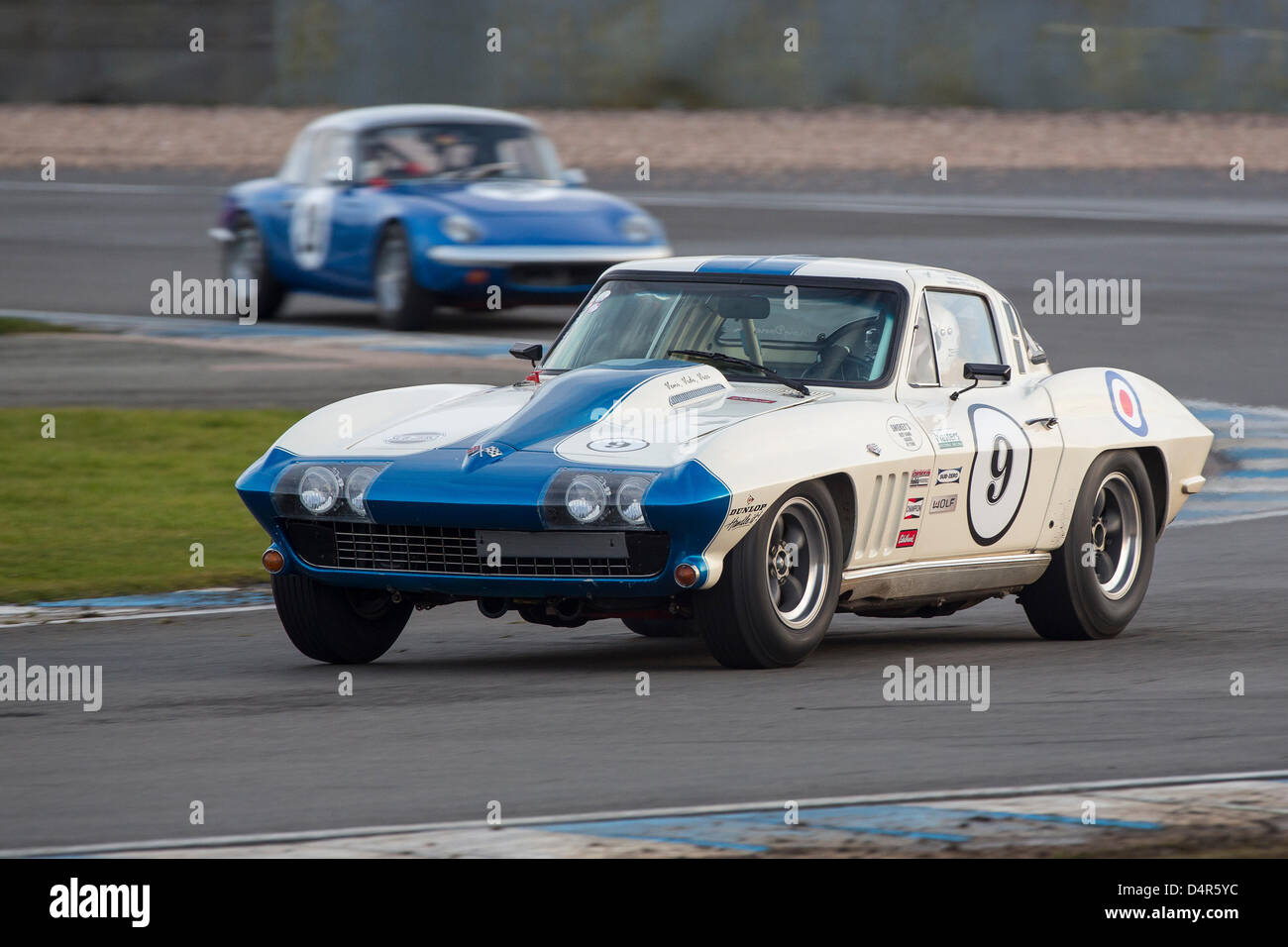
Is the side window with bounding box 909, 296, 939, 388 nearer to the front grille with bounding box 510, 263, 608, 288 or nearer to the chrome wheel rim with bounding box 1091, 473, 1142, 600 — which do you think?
the chrome wheel rim with bounding box 1091, 473, 1142, 600

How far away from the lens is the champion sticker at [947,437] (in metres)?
9.07

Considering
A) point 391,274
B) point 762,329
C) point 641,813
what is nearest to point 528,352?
point 762,329

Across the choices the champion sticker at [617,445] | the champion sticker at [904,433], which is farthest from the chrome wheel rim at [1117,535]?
the champion sticker at [617,445]

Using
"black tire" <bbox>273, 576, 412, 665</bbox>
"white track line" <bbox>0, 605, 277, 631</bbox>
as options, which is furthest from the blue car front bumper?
"white track line" <bbox>0, 605, 277, 631</bbox>

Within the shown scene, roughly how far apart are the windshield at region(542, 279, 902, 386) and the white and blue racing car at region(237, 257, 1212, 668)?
11mm

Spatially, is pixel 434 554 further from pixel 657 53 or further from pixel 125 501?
pixel 657 53

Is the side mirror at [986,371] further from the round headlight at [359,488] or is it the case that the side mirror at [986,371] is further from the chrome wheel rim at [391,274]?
the chrome wheel rim at [391,274]

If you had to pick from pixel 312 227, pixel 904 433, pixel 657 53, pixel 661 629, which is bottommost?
pixel 661 629

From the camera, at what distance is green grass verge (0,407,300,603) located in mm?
11320

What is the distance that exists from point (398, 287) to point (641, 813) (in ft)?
44.0

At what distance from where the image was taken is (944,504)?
909cm

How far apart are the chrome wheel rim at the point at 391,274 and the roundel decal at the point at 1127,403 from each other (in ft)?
31.7

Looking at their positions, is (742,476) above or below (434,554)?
above
